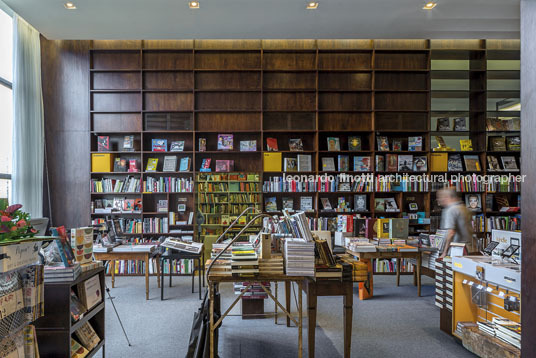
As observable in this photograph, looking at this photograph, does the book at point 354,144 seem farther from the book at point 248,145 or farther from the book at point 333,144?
the book at point 248,145

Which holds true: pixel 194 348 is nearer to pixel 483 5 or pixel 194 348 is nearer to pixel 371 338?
pixel 371 338

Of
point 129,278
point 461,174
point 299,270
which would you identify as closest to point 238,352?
point 299,270

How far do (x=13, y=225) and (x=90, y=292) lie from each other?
0.99m

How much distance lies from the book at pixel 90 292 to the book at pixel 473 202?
621 cm

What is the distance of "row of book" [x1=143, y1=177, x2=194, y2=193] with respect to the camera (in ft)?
21.7

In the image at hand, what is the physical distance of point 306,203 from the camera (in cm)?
690

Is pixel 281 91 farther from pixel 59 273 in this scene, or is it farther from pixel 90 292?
pixel 59 273

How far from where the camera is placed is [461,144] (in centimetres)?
677

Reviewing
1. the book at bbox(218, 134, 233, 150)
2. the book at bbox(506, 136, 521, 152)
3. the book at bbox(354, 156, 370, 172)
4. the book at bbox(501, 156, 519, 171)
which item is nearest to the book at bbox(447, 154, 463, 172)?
the book at bbox(501, 156, 519, 171)

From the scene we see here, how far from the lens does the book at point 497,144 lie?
6.76 meters

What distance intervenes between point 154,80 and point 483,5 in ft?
17.4

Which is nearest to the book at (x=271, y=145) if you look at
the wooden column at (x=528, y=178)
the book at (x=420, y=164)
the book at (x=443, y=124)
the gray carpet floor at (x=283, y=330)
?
the book at (x=420, y=164)

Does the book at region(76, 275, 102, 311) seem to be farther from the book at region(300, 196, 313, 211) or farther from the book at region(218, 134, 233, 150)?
the book at region(300, 196, 313, 211)

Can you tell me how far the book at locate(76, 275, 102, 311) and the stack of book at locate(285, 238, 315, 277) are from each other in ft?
4.78
